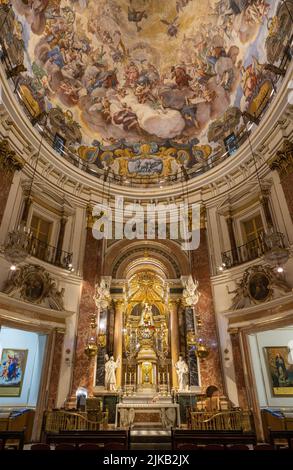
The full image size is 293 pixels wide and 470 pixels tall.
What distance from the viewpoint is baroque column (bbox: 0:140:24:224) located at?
11.4m

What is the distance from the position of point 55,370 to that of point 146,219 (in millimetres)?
9208

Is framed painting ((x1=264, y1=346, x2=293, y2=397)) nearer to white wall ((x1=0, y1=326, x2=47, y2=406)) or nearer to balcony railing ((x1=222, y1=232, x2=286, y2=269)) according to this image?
balcony railing ((x1=222, y1=232, x2=286, y2=269))

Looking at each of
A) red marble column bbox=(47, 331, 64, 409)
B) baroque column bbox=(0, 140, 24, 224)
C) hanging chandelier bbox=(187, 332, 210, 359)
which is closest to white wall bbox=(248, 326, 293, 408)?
hanging chandelier bbox=(187, 332, 210, 359)

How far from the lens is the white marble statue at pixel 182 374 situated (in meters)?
12.2

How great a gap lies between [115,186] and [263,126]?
8.74 m

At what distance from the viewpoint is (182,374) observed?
40.9 feet

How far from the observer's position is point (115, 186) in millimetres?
17234

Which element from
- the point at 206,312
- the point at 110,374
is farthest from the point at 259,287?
the point at 110,374

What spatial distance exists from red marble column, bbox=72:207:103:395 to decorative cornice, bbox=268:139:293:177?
9442 mm

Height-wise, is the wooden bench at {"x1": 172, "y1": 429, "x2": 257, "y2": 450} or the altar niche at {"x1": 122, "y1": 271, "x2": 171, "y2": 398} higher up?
the altar niche at {"x1": 122, "y1": 271, "x2": 171, "y2": 398}

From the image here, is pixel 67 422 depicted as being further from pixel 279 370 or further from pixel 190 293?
pixel 279 370

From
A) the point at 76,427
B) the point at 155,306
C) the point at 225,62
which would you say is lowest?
the point at 76,427
